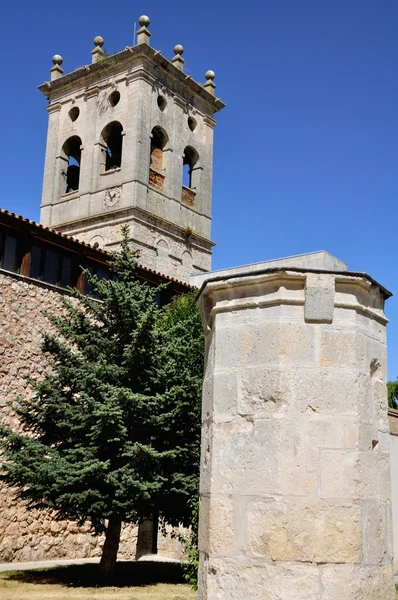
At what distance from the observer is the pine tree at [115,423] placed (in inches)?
456

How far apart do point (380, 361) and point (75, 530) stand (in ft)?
42.6

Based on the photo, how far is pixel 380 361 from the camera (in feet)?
12.9

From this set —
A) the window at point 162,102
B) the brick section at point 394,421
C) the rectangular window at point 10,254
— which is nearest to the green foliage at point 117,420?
the rectangular window at point 10,254

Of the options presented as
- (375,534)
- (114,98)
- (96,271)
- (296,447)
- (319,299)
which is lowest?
(375,534)

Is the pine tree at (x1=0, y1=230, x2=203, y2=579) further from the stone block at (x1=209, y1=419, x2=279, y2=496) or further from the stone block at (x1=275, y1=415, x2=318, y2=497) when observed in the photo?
the stone block at (x1=275, y1=415, x2=318, y2=497)

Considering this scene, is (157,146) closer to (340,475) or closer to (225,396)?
(225,396)

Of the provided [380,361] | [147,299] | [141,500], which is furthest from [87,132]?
[380,361]

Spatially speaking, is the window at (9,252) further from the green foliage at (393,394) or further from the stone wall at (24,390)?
the green foliage at (393,394)

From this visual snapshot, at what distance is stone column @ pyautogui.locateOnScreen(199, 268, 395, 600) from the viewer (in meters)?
3.45

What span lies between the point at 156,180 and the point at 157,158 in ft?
3.69

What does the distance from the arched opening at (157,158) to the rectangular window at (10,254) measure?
12.3m

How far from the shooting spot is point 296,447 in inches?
139

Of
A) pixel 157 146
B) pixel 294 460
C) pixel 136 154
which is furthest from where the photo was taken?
pixel 157 146

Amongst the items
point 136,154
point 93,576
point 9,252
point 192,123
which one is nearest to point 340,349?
point 93,576
